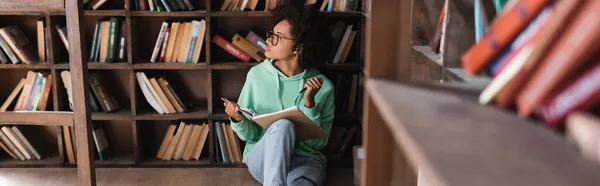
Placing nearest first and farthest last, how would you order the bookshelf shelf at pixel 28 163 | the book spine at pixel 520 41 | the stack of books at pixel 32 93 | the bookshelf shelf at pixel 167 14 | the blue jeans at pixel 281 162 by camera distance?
the book spine at pixel 520 41 → the blue jeans at pixel 281 162 → the bookshelf shelf at pixel 167 14 → the stack of books at pixel 32 93 → the bookshelf shelf at pixel 28 163

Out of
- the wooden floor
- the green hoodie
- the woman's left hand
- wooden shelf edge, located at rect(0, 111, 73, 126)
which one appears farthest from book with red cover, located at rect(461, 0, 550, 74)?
the wooden floor

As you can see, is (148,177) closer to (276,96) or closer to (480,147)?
(276,96)

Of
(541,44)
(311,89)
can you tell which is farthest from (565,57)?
(311,89)

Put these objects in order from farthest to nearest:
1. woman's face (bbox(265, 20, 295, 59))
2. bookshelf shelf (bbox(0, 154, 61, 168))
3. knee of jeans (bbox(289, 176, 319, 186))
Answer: bookshelf shelf (bbox(0, 154, 61, 168)), woman's face (bbox(265, 20, 295, 59)), knee of jeans (bbox(289, 176, 319, 186))

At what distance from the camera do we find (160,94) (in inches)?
125

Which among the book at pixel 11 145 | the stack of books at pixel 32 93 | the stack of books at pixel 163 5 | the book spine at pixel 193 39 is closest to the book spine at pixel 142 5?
the stack of books at pixel 163 5

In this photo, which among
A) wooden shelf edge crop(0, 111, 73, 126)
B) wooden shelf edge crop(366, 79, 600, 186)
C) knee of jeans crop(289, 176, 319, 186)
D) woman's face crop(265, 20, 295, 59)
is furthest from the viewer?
woman's face crop(265, 20, 295, 59)

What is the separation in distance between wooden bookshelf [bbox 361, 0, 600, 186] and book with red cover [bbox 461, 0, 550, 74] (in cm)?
5

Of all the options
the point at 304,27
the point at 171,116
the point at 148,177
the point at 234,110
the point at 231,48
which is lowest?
the point at 148,177

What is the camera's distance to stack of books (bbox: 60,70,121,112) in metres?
3.14

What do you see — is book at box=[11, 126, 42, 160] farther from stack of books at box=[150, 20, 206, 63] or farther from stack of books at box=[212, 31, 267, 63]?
stack of books at box=[212, 31, 267, 63]

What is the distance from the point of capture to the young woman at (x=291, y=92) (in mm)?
2795

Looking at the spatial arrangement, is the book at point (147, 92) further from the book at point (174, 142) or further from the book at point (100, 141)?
the book at point (100, 141)

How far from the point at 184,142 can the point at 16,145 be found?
3.00 ft
